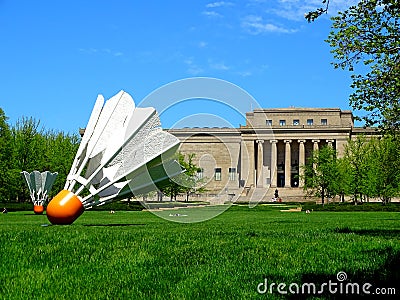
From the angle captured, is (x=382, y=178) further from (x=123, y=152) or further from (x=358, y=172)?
(x=123, y=152)

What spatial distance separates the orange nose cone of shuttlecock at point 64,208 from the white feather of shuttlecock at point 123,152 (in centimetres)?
28

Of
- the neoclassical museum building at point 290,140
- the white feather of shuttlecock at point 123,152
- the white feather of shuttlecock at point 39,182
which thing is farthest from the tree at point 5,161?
the neoclassical museum building at point 290,140

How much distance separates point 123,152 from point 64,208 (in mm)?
1995

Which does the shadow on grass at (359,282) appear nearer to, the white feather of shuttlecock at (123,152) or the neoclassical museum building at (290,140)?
the white feather of shuttlecock at (123,152)

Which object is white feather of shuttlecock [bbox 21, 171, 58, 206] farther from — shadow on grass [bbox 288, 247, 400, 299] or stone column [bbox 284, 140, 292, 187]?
stone column [bbox 284, 140, 292, 187]

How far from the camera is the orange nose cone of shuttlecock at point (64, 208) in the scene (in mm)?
13758

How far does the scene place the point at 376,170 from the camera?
4281 cm

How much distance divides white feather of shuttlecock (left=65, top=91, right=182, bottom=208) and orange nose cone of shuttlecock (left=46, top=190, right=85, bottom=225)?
0.91 feet

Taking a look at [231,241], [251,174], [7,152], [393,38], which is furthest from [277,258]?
[251,174]

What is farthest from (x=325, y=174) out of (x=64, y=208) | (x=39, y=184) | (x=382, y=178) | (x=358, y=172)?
(x=64, y=208)

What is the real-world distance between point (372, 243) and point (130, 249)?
12.5 feet

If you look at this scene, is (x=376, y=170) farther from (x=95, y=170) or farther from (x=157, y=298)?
(x=157, y=298)

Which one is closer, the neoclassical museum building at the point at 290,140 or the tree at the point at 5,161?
the tree at the point at 5,161

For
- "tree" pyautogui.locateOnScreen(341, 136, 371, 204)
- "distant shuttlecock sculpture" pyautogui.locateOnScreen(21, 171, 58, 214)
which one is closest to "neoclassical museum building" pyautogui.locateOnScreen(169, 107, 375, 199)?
"tree" pyautogui.locateOnScreen(341, 136, 371, 204)
